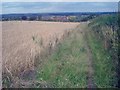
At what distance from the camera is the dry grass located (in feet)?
18.7

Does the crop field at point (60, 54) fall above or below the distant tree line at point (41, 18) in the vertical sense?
below

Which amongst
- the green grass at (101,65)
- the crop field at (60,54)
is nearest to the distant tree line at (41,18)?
the crop field at (60,54)

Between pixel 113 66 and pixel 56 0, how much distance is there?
88 centimetres

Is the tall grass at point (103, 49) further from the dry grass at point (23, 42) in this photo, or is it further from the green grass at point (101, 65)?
the dry grass at point (23, 42)

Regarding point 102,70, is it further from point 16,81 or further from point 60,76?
point 16,81

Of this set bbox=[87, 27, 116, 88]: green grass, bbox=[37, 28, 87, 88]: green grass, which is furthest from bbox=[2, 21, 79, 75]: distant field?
bbox=[87, 27, 116, 88]: green grass

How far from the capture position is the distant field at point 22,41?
5.70 meters

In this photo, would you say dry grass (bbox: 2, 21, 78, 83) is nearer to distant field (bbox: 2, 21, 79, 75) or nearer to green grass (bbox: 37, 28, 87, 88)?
distant field (bbox: 2, 21, 79, 75)

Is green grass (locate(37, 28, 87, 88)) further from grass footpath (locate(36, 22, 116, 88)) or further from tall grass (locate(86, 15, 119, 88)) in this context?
tall grass (locate(86, 15, 119, 88))

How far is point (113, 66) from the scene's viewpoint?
5.68m

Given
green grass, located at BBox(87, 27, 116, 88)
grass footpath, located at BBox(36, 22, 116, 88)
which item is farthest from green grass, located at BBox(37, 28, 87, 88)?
green grass, located at BBox(87, 27, 116, 88)

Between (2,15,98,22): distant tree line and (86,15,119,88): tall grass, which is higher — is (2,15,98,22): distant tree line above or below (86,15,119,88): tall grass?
above

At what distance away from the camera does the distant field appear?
5695mm

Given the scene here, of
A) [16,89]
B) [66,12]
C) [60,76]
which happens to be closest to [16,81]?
[16,89]
